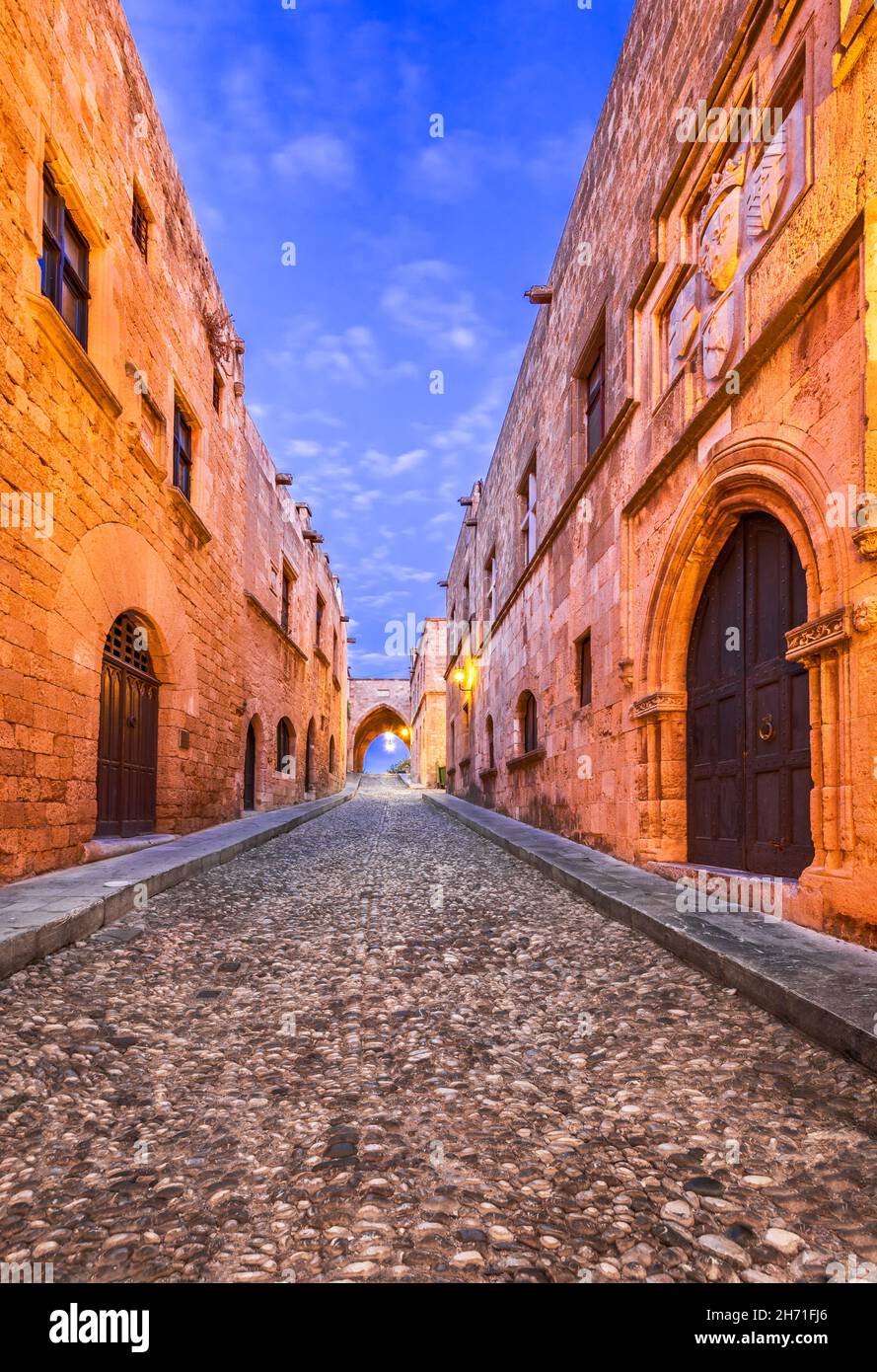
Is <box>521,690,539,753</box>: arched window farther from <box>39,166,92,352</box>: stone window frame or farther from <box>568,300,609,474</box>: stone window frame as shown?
<box>39,166,92,352</box>: stone window frame

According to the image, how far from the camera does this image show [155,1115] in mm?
1839

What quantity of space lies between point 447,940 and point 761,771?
7.72 feet

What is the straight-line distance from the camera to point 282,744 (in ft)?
50.9

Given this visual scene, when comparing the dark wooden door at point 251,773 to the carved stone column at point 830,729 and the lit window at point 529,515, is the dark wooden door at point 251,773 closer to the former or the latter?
the lit window at point 529,515

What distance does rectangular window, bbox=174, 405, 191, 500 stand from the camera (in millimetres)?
8180

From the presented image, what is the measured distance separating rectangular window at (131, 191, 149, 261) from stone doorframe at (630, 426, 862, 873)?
19.9 feet

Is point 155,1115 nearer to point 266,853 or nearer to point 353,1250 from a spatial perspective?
Answer: point 353,1250

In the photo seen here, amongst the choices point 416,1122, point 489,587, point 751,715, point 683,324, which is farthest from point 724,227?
point 489,587

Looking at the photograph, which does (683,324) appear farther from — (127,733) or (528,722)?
(528,722)

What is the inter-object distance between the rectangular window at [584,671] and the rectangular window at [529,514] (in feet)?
9.28

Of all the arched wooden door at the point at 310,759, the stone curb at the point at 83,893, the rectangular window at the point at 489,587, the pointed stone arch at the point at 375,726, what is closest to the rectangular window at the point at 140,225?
the stone curb at the point at 83,893

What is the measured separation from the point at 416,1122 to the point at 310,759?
57.3 ft

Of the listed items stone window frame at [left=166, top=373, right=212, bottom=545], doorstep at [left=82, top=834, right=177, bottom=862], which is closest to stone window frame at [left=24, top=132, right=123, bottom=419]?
stone window frame at [left=166, top=373, right=212, bottom=545]
